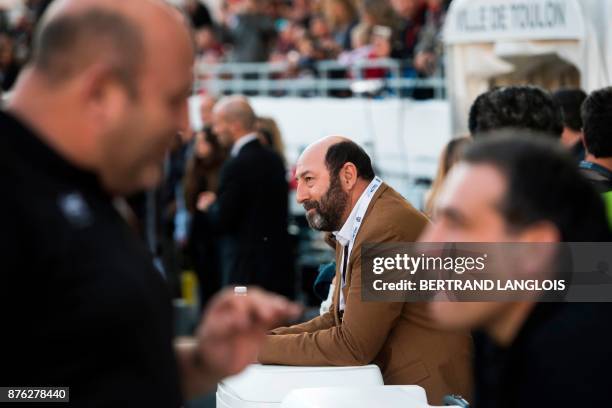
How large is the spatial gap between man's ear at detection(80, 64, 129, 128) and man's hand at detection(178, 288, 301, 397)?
34 centimetres

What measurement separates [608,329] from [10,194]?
102 centimetres

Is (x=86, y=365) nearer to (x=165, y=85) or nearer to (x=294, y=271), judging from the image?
(x=165, y=85)

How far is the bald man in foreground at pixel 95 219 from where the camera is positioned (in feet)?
6.18

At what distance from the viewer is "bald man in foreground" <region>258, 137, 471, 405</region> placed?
4195mm

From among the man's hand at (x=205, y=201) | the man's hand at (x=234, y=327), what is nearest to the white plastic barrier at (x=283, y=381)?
the man's hand at (x=234, y=327)

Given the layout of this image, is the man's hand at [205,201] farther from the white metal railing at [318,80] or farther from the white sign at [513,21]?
the white metal railing at [318,80]

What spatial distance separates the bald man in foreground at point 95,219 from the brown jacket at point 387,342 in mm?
2100

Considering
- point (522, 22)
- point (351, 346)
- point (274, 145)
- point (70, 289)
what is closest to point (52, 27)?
point (70, 289)

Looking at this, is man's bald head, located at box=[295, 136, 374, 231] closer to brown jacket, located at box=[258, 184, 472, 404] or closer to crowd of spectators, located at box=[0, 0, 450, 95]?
brown jacket, located at box=[258, 184, 472, 404]

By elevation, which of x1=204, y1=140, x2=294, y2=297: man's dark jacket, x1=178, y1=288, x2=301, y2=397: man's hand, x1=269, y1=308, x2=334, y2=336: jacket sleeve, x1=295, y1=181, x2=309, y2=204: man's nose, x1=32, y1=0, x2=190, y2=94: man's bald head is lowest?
x1=204, y1=140, x2=294, y2=297: man's dark jacket

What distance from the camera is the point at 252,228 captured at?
8.76m

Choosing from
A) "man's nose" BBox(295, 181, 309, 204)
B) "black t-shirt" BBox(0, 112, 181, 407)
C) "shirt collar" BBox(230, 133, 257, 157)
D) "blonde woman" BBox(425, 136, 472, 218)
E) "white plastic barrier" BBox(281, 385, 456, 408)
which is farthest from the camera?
"shirt collar" BBox(230, 133, 257, 157)

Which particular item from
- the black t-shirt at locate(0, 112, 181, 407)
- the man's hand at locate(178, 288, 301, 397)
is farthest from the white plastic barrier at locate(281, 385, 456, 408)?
the black t-shirt at locate(0, 112, 181, 407)

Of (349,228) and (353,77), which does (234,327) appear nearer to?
(349,228)
